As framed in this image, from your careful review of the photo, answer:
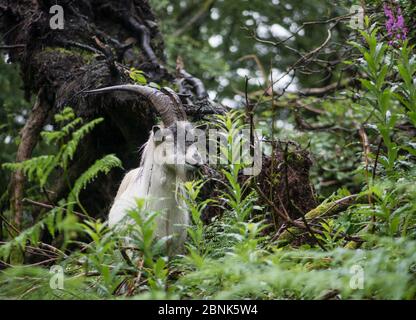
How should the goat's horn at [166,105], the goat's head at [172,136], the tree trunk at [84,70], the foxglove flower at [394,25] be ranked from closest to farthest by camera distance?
the foxglove flower at [394,25], the goat's head at [172,136], the goat's horn at [166,105], the tree trunk at [84,70]

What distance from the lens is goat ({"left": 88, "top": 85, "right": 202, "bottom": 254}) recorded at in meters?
5.95

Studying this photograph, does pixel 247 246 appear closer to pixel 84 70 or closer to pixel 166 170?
pixel 166 170

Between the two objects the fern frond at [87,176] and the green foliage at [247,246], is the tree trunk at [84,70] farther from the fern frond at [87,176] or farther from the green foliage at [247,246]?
the fern frond at [87,176]

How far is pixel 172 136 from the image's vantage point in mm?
6133

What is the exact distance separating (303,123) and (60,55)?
13.4 ft

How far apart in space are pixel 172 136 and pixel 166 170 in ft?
1.18

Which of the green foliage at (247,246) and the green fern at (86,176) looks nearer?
the green foliage at (247,246)

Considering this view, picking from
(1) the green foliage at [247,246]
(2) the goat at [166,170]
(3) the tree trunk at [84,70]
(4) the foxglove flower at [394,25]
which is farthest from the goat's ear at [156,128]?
(4) the foxglove flower at [394,25]

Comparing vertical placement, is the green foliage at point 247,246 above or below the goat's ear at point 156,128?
below

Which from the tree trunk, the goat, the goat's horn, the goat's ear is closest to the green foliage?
the goat's horn

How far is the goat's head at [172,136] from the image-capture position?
5.91 meters

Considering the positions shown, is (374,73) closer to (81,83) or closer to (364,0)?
(364,0)

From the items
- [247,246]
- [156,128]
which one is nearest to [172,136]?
[156,128]

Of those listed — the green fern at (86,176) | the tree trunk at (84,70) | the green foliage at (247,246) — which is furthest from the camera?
the tree trunk at (84,70)
